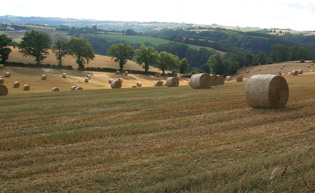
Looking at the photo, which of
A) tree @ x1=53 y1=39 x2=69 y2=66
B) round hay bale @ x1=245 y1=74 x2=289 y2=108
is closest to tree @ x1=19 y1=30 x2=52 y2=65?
tree @ x1=53 y1=39 x2=69 y2=66

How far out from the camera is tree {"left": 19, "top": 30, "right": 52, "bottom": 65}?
76606 millimetres

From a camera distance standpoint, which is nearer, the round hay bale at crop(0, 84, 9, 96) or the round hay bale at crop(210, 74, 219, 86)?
the round hay bale at crop(0, 84, 9, 96)

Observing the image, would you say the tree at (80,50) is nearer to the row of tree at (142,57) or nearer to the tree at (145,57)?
the row of tree at (142,57)

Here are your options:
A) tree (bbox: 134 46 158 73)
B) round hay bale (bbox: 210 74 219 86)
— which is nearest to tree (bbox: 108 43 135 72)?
tree (bbox: 134 46 158 73)

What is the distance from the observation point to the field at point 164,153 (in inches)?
218

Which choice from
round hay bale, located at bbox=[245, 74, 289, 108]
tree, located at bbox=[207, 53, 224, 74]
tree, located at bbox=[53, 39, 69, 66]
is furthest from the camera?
tree, located at bbox=[207, 53, 224, 74]

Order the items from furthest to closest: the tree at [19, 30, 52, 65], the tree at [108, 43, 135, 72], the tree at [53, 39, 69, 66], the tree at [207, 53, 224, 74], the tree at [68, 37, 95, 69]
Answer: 1. the tree at [207, 53, 224, 74]
2. the tree at [108, 43, 135, 72]
3. the tree at [53, 39, 69, 66]
4. the tree at [68, 37, 95, 69]
5. the tree at [19, 30, 52, 65]

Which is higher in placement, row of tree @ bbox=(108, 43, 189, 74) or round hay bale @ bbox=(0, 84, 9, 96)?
row of tree @ bbox=(108, 43, 189, 74)

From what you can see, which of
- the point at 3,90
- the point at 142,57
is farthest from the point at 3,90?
the point at 142,57

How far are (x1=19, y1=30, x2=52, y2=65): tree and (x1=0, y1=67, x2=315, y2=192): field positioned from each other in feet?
235

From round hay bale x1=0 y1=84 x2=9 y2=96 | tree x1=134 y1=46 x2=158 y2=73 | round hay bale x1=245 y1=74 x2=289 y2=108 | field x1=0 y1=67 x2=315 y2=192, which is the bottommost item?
round hay bale x1=0 y1=84 x2=9 y2=96

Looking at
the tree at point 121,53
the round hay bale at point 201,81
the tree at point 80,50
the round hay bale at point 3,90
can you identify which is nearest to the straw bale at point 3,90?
the round hay bale at point 3,90

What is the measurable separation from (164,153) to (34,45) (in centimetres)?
7922

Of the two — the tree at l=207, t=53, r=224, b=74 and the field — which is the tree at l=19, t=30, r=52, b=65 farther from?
the field
